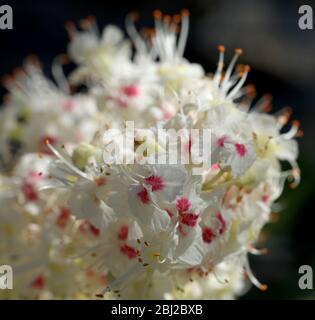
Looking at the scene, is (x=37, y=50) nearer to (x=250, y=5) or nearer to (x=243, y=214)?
(x=250, y=5)

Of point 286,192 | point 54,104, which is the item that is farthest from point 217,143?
point 286,192

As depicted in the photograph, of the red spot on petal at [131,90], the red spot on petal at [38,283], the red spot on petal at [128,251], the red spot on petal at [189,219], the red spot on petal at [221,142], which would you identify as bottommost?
the red spot on petal at [128,251]

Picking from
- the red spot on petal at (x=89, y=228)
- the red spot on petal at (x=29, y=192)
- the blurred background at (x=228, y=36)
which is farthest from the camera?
the blurred background at (x=228, y=36)

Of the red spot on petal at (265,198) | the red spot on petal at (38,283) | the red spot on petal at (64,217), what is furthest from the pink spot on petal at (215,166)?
the red spot on petal at (38,283)

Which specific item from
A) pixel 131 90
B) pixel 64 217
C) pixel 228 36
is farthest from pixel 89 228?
pixel 228 36

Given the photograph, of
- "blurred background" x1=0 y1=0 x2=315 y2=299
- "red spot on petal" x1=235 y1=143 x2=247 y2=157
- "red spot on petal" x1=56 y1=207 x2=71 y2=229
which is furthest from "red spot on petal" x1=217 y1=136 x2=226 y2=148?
"blurred background" x1=0 y1=0 x2=315 y2=299

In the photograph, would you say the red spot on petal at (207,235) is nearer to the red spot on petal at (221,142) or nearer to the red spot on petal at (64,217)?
the red spot on petal at (221,142)

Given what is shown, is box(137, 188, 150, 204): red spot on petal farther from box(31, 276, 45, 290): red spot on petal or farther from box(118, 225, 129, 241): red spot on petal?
box(31, 276, 45, 290): red spot on petal
